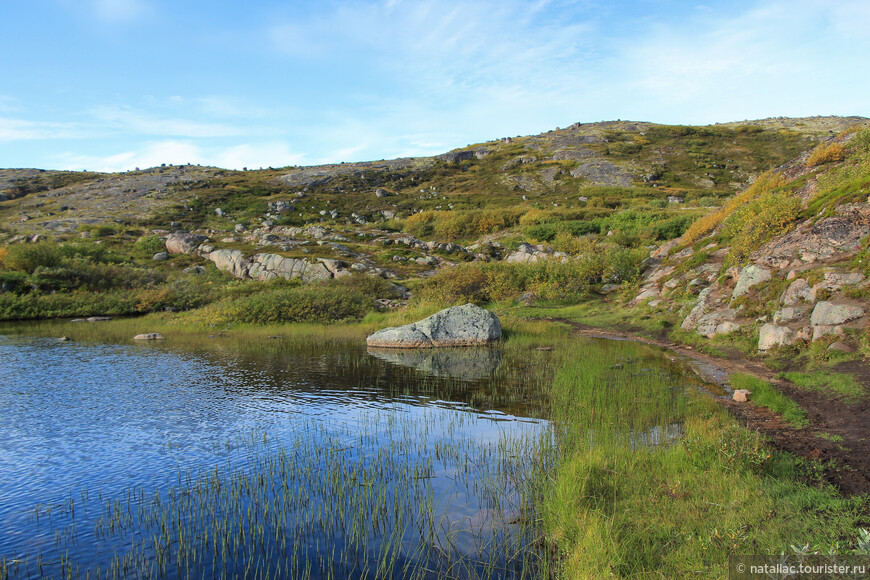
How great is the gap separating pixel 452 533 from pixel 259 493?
3753 millimetres

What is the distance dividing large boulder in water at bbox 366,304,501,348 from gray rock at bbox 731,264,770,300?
11.8 metres

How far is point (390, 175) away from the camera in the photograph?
447ft

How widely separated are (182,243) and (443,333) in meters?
54.3

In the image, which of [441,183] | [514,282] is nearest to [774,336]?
[514,282]

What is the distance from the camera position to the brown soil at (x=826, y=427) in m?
8.12

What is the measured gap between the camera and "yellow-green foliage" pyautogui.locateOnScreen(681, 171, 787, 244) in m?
33.2

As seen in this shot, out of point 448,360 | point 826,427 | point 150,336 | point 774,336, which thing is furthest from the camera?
point 150,336

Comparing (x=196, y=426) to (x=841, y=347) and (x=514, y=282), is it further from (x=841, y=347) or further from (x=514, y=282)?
(x=514, y=282)

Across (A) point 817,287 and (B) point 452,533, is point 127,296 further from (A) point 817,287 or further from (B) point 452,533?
(A) point 817,287

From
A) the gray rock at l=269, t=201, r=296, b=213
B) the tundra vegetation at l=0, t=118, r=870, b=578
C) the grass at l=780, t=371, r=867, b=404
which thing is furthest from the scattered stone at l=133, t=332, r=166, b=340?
the gray rock at l=269, t=201, r=296, b=213

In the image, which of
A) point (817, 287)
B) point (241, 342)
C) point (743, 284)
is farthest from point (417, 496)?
point (241, 342)

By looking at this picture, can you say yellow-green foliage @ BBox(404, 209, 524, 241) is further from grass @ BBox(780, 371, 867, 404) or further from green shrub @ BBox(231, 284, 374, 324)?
grass @ BBox(780, 371, 867, 404)

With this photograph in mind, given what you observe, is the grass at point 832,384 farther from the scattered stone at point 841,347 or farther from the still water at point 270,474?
the still water at point 270,474

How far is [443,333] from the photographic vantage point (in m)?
27.4
